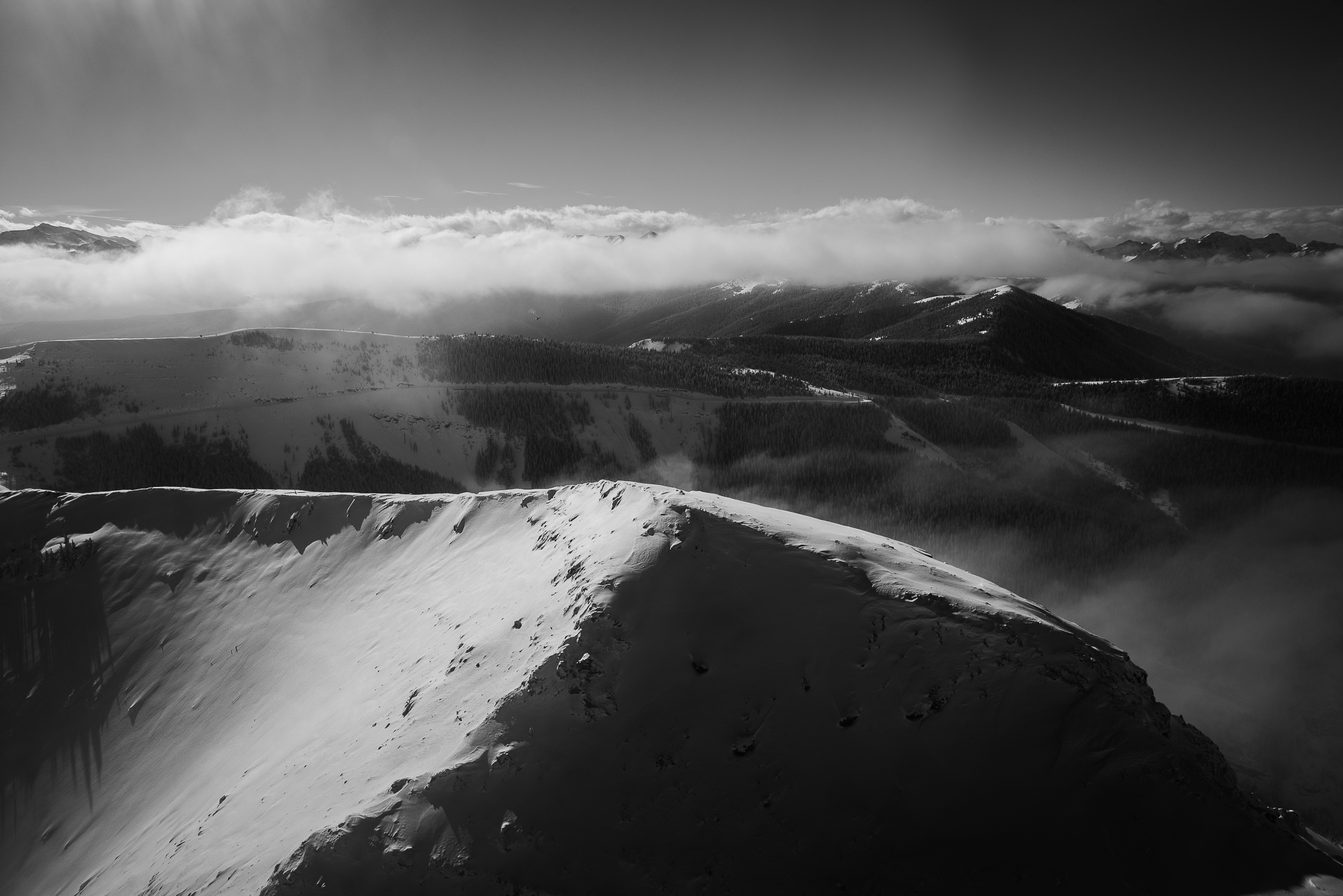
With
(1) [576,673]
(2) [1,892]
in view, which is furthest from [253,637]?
(1) [576,673]

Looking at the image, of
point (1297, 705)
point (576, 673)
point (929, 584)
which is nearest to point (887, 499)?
point (1297, 705)

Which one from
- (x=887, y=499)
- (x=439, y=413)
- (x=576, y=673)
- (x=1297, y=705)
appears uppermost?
(x=576, y=673)

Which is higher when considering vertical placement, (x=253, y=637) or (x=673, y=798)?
(x=673, y=798)

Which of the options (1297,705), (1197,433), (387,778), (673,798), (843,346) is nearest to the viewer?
(673,798)

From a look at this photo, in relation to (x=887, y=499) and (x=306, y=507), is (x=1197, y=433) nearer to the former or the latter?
(x=887, y=499)

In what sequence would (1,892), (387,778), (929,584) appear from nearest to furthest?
(387,778), (929,584), (1,892)

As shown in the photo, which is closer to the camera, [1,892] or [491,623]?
[491,623]

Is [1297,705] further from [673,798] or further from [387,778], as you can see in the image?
[387,778]
